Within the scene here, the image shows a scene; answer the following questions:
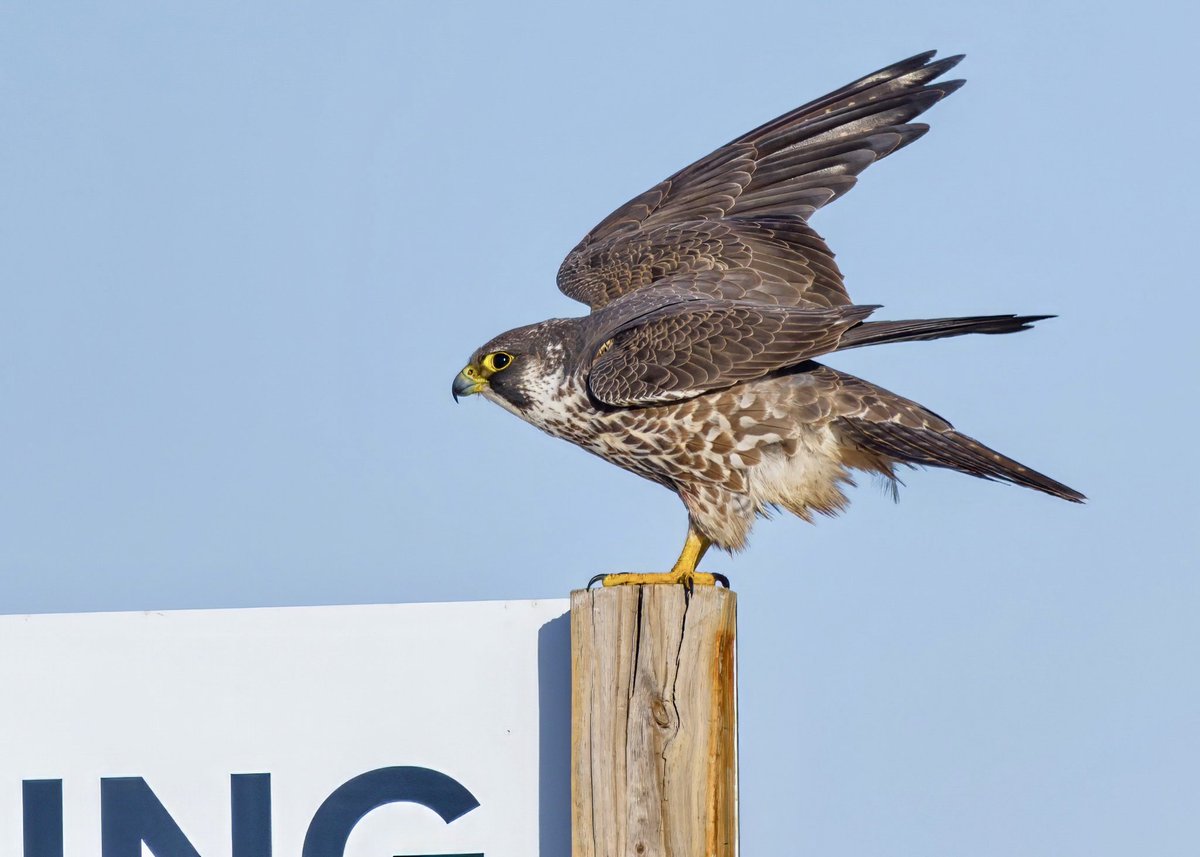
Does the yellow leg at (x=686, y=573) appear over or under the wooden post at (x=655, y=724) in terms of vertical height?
over

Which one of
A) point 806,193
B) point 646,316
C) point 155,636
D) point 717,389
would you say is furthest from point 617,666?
point 806,193

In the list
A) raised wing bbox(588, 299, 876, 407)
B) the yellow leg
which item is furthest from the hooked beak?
the yellow leg

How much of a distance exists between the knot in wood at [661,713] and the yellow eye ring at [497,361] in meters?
2.28

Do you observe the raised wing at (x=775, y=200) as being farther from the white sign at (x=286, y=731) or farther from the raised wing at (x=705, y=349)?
the white sign at (x=286, y=731)

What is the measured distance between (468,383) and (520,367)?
0.23 m

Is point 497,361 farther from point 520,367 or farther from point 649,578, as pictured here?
point 649,578

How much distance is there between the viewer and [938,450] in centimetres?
417

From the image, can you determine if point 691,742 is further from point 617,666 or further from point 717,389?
point 717,389

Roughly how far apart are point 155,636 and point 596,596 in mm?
941

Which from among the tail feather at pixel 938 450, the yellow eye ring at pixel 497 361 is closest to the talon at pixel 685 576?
the tail feather at pixel 938 450

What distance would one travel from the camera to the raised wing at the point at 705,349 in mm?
4043

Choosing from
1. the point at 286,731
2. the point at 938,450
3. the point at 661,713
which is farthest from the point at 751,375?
the point at 286,731

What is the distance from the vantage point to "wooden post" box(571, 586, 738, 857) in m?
2.55

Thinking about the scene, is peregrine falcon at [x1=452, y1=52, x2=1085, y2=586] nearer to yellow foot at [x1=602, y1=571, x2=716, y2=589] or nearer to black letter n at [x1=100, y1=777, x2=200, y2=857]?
yellow foot at [x1=602, y1=571, x2=716, y2=589]
